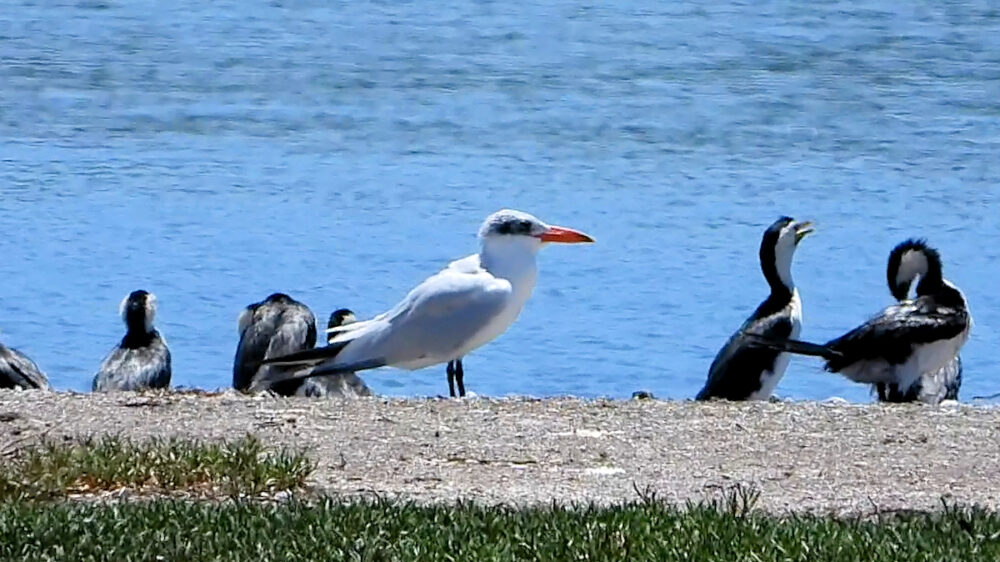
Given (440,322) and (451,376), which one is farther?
(451,376)

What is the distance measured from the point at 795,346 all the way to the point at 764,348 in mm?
188

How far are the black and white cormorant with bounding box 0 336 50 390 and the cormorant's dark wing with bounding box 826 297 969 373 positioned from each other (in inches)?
175

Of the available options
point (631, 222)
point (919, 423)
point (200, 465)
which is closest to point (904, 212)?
point (631, 222)

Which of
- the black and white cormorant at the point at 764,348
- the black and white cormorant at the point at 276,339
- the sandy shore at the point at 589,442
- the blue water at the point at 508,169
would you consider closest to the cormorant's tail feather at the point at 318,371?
the black and white cormorant at the point at 276,339

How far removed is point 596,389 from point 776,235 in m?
1.44

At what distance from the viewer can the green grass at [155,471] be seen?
796 centimetres

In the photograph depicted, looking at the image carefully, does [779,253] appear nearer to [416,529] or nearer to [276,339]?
[276,339]

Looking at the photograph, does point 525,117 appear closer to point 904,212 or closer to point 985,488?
point 904,212

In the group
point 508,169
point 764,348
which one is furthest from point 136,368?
point 508,169

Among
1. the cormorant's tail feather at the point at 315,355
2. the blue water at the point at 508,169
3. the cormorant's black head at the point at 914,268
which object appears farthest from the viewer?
the blue water at the point at 508,169

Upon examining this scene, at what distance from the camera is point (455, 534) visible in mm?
7195

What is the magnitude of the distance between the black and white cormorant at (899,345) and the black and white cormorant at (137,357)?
3589 mm

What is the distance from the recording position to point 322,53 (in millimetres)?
25984

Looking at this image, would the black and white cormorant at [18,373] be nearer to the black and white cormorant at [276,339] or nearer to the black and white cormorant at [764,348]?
the black and white cormorant at [276,339]
